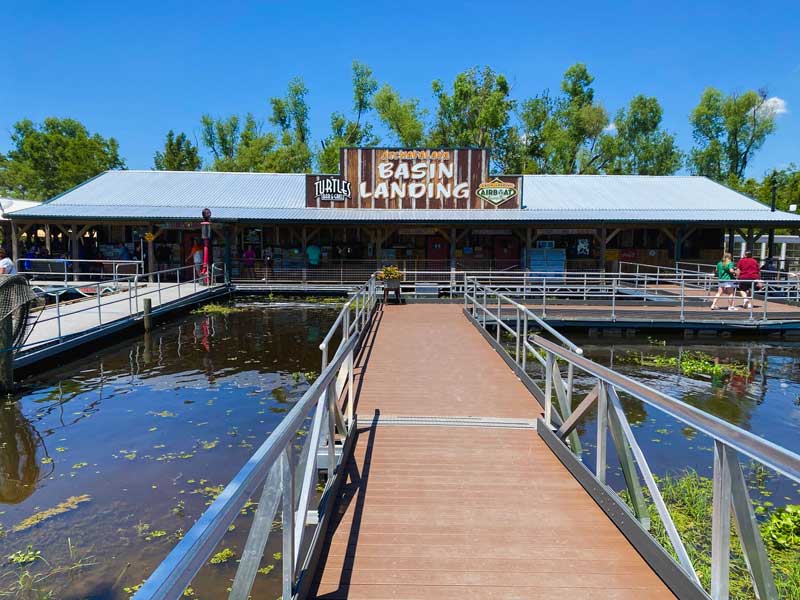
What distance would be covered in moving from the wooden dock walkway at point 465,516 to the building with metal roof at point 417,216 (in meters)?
17.2

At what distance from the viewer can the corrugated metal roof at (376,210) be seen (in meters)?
23.0

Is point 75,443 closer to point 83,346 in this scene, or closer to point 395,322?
point 83,346

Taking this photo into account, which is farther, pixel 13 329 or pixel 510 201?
pixel 510 201

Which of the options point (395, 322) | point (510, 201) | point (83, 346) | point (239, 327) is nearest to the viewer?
point (83, 346)

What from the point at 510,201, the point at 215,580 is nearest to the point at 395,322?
the point at 215,580

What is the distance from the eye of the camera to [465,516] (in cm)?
414

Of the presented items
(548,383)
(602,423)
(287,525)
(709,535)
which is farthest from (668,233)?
(287,525)

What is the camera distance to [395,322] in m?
14.0

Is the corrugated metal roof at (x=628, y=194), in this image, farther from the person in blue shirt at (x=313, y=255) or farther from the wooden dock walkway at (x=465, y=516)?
the wooden dock walkway at (x=465, y=516)

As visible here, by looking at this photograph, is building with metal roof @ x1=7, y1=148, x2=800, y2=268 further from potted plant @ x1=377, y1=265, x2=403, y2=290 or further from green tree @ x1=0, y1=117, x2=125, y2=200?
green tree @ x1=0, y1=117, x2=125, y2=200

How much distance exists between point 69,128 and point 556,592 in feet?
255

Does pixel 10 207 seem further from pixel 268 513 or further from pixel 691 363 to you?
pixel 268 513

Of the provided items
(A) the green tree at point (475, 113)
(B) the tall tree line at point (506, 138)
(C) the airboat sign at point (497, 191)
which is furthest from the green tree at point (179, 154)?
(C) the airboat sign at point (497, 191)

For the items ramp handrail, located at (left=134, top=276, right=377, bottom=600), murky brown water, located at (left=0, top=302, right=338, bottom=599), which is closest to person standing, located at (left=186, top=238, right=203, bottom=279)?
murky brown water, located at (left=0, top=302, right=338, bottom=599)
